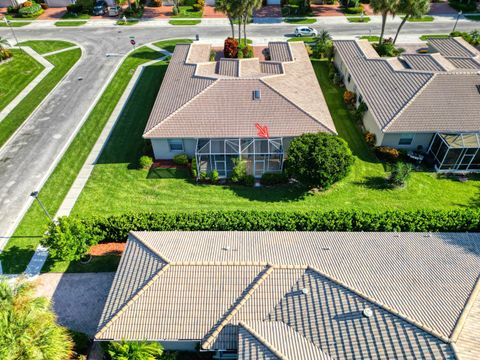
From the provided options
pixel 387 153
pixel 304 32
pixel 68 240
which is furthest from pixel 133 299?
pixel 304 32

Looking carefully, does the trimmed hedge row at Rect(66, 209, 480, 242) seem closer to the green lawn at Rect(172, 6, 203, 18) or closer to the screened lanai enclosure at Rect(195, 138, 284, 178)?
the screened lanai enclosure at Rect(195, 138, 284, 178)

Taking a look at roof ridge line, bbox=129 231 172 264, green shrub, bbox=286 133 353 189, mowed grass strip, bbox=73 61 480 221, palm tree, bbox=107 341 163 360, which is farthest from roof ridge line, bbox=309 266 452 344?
green shrub, bbox=286 133 353 189

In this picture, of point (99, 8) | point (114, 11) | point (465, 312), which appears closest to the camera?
point (465, 312)

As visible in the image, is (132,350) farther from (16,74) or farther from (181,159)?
(16,74)

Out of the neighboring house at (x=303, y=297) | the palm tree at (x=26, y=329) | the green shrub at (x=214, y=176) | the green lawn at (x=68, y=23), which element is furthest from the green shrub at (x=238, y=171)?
the green lawn at (x=68, y=23)

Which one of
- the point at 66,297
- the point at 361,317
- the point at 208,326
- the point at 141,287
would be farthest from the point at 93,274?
the point at 361,317

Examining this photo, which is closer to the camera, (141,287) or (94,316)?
(141,287)

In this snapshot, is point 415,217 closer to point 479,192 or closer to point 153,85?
point 479,192
